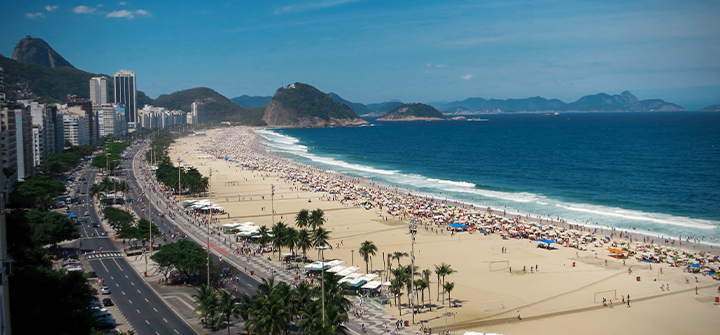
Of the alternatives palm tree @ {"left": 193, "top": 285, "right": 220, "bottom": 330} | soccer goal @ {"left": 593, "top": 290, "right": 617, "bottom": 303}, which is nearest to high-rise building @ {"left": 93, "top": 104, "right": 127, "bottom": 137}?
palm tree @ {"left": 193, "top": 285, "right": 220, "bottom": 330}

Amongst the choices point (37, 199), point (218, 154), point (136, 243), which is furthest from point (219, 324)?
point (218, 154)

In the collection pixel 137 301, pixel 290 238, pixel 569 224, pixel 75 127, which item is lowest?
pixel 137 301

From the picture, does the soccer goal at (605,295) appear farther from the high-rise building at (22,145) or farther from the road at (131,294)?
the high-rise building at (22,145)

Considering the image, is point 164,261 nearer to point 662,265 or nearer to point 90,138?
point 662,265

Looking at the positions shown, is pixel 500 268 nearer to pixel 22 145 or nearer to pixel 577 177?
pixel 577 177

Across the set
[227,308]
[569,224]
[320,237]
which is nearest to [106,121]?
[320,237]

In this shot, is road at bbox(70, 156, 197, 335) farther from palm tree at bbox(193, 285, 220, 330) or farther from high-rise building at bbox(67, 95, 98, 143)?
high-rise building at bbox(67, 95, 98, 143)
